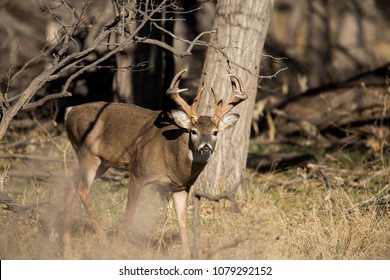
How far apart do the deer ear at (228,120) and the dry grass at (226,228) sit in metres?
0.90

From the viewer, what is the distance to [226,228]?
8.74 meters

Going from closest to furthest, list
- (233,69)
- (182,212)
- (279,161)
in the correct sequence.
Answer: (182,212) < (233,69) < (279,161)

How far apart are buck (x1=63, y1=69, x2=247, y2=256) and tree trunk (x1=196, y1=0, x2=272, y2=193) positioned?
2.54 ft

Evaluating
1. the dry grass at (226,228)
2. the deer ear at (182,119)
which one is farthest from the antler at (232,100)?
the dry grass at (226,228)

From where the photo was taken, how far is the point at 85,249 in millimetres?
8227

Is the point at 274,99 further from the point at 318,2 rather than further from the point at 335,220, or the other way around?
the point at 318,2

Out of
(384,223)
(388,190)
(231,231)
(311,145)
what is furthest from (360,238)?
(311,145)

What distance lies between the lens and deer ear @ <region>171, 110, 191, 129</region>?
29.6 feet

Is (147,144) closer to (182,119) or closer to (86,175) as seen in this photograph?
(182,119)

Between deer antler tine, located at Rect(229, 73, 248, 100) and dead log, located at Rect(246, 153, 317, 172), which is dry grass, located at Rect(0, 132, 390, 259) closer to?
deer antler tine, located at Rect(229, 73, 248, 100)

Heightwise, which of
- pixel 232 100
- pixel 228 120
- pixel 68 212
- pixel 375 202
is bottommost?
pixel 68 212

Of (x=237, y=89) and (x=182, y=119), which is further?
(x=237, y=89)

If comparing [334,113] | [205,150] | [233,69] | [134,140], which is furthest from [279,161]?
[205,150]

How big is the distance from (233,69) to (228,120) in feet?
4.84
